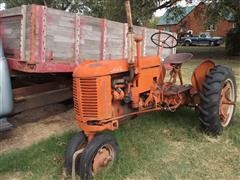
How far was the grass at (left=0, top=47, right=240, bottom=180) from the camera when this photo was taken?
4867 millimetres

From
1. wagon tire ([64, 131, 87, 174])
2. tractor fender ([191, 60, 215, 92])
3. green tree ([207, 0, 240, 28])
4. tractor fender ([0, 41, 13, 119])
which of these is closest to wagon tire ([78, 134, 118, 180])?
wagon tire ([64, 131, 87, 174])

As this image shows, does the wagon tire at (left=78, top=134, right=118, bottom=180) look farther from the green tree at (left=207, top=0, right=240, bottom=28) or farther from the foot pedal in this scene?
the green tree at (left=207, top=0, right=240, bottom=28)

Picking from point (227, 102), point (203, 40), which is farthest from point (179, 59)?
point (203, 40)

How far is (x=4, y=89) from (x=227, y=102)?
3521mm

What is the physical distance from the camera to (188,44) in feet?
154

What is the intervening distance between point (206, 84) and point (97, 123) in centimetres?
201

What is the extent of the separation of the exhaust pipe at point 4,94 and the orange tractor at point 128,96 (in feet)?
5.05

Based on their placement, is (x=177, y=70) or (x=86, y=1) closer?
(x=177, y=70)

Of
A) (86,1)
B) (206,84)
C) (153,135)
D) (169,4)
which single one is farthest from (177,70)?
(86,1)

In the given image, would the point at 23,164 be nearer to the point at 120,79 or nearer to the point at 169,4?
the point at 120,79

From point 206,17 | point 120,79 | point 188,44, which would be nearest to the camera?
point 120,79

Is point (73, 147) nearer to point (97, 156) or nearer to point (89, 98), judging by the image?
point (97, 156)

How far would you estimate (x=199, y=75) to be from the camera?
6371 millimetres

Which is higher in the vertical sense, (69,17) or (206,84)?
(69,17)
